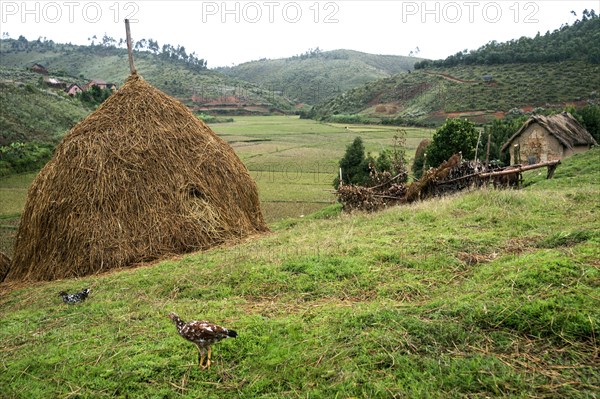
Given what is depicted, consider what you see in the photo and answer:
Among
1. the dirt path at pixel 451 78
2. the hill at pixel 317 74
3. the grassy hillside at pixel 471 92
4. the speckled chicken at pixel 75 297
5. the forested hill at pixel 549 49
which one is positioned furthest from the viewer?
the hill at pixel 317 74

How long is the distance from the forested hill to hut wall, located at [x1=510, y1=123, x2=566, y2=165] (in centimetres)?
3293

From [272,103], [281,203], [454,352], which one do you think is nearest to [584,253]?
[454,352]

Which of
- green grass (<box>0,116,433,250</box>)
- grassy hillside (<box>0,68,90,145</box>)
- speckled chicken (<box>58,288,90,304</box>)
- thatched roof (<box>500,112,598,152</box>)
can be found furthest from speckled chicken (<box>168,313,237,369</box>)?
grassy hillside (<box>0,68,90,145</box>)

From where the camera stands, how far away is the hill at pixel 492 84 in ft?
149

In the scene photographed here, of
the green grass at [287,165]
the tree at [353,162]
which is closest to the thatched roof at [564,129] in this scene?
the green grass at [287,165]

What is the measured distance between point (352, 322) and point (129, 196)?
650cm

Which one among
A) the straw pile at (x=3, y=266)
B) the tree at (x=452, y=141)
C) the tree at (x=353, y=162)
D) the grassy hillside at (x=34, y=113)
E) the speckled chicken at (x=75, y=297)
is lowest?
the straw pile at (x=3, y=266)

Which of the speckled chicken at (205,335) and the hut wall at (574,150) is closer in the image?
the speckled chicken at (205,335)

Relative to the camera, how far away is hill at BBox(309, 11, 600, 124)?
45500mm

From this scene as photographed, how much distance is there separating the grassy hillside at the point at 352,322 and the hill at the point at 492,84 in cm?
4165

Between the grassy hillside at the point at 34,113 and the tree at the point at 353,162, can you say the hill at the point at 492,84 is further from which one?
the grassy hillside at the point at 34,113

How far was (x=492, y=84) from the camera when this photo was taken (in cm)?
5209

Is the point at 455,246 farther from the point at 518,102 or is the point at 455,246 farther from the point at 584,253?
the point at 518,102

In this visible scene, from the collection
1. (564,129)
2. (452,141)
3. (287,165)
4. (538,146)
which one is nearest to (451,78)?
(287,165)
